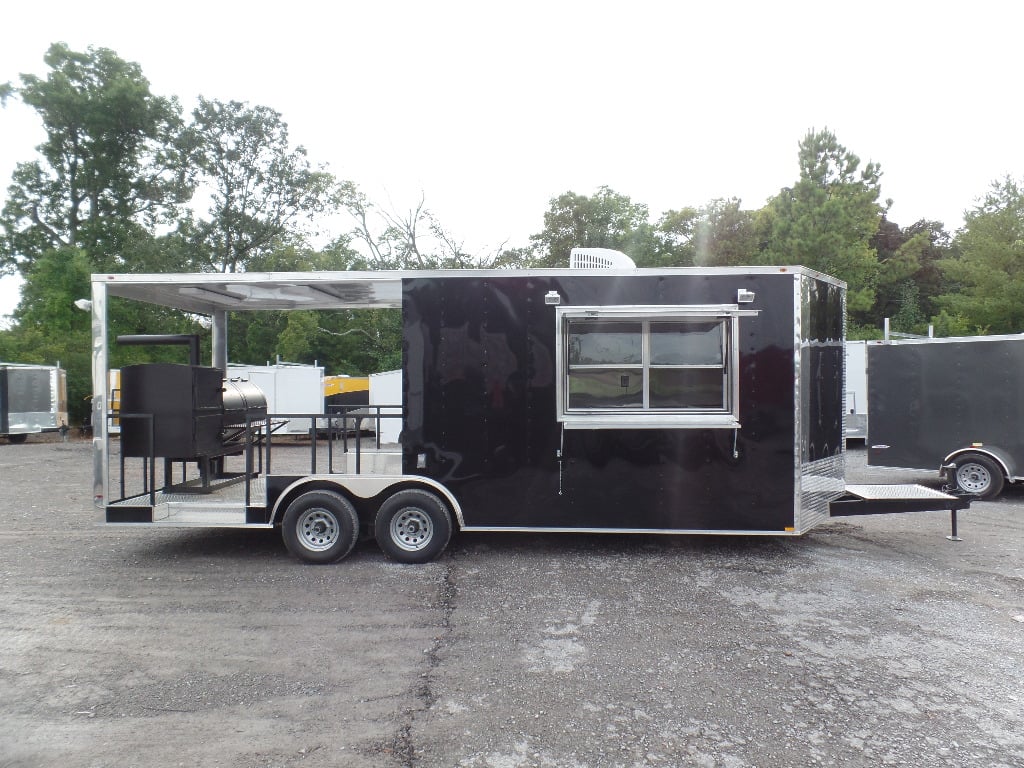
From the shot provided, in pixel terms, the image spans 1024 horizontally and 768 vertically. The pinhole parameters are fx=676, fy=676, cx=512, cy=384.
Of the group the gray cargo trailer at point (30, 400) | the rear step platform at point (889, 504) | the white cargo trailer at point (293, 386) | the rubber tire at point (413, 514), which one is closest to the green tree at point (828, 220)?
the white cargo trailer at point (293, 386)

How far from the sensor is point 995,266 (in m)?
22.9

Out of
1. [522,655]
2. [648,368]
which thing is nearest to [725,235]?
[648,368]

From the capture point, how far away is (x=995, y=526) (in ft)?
26.9

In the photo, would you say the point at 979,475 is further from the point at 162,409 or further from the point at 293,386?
the point at 293,386

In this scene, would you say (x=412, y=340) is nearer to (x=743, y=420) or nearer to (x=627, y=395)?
(x=627, y=395)

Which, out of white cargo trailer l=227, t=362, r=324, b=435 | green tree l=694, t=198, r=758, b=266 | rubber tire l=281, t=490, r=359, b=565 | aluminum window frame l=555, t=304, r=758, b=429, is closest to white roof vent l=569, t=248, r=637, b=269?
aluminum window frame l=555, t=304, r=758, b=429

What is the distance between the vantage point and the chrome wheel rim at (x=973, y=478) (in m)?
9.88

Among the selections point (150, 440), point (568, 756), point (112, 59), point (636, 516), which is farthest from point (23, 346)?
point (568, 756)

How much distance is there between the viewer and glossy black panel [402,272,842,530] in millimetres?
6203

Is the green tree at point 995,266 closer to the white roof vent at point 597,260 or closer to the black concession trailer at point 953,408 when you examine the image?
the black concession trailer at point 953,408

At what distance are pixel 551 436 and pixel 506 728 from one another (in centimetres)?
313

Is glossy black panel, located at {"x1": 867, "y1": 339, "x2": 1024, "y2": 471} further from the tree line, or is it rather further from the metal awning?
the tree line

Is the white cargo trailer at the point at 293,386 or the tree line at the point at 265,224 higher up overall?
the tree line at the point at 265,224

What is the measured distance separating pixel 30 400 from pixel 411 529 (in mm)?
19379
